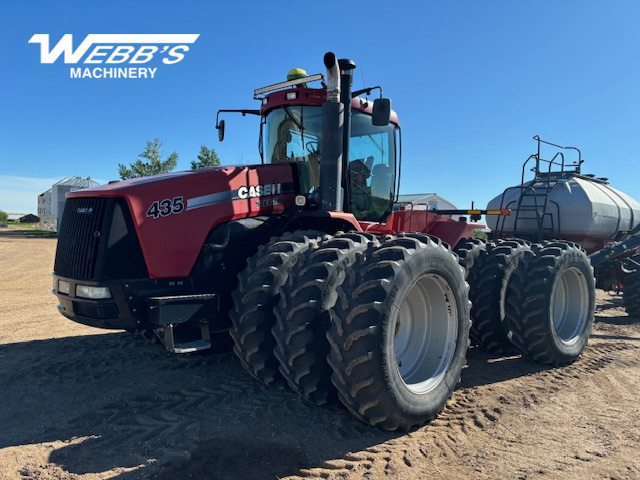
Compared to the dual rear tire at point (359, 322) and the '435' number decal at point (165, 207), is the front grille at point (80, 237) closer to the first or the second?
the '435' number decal at point (165, 207)

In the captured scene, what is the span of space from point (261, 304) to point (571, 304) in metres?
4.72

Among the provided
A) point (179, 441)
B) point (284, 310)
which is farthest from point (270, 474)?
point (284, 310)

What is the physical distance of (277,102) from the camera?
5.05 m

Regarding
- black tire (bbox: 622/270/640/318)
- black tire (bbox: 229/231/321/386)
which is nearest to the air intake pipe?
black tire (bbox: 229/231/321/386)

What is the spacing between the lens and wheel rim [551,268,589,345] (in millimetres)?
6328

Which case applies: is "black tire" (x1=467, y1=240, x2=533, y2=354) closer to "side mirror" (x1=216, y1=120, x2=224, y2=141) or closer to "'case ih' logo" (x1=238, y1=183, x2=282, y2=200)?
"'case ih' logo" (x1=238, y1=183, x2=282, y2=200)

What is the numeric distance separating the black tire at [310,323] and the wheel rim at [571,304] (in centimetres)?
392

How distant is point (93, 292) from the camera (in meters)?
3.80

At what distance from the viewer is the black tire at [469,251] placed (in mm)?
5809

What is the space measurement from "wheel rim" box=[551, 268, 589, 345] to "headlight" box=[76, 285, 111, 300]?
546cm

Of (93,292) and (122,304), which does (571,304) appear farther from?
(93,292)

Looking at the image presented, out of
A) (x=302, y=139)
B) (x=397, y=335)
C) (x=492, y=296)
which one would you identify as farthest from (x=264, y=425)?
(x=492, y=296)

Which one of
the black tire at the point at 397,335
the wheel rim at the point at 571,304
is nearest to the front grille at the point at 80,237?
the black tire at the point at 397,335

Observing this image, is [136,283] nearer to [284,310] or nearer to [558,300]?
[284,310]
